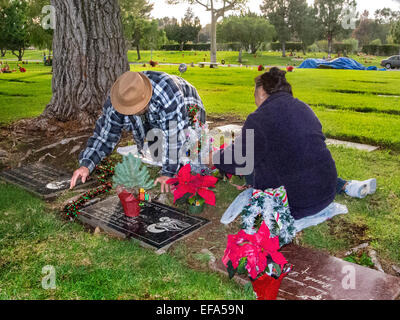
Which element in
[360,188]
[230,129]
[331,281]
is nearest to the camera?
[331,281]

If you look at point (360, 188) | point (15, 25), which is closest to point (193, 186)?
point (360, 188)

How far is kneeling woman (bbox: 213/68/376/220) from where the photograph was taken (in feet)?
10.6

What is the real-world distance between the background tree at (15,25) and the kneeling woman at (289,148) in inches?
1601

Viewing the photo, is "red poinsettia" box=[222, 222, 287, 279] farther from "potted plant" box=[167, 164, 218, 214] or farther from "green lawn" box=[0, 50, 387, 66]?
"green lawn" box=[0, 50, 387, 66]

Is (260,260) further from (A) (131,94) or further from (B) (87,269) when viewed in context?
(A) (131,94)

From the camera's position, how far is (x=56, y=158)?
5.97 meters

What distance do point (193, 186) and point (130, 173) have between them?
2.09ft

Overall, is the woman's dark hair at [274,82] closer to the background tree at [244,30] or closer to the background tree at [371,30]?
the background tree at [244,30]

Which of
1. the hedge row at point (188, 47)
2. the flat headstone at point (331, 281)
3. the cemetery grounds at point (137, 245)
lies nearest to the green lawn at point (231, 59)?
the hedge row at point (188, 47)

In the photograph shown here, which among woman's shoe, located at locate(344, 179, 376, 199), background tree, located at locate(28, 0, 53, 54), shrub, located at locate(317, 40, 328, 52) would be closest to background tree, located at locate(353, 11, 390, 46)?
shrub, located at locate(317, 40, 328, 52)

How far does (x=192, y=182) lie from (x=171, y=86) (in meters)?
1.08

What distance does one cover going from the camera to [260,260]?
2502mm
